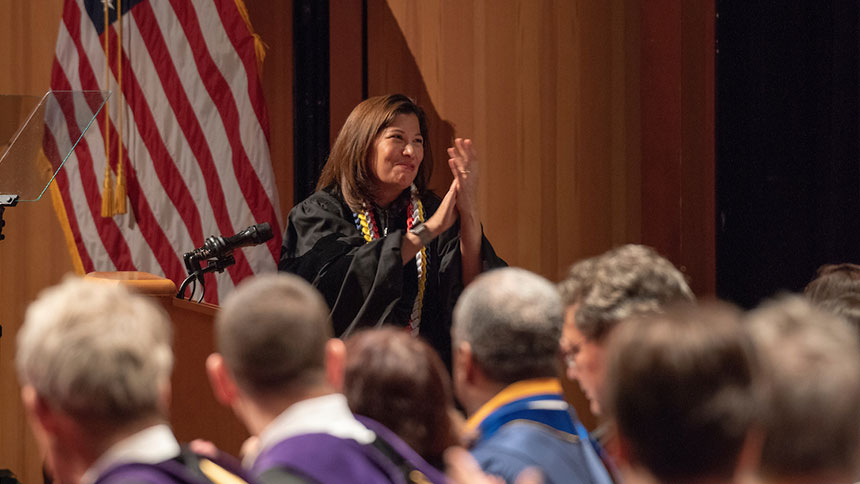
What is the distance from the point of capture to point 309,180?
182 inches

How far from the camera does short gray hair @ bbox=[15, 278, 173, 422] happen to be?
4.34 ft

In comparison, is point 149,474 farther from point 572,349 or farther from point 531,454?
point 572,349

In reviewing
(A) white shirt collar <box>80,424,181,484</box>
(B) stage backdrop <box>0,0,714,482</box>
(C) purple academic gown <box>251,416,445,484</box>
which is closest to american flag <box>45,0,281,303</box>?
(B) stage backdrop <box>0,0,714,482</box>

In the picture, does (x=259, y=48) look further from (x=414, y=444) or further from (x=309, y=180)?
(x=414, y=444)

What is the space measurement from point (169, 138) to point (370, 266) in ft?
5.42

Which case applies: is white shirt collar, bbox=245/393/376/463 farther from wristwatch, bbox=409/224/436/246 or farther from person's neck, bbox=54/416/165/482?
wristwatch, bbox=409/224/436/246

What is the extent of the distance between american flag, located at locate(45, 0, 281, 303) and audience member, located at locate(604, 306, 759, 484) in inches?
136

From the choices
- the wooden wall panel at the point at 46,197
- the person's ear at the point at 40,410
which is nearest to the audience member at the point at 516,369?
the person's ear at the point at 40,410

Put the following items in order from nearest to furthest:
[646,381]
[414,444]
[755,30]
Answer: [646,381]
[414,444]
[755,30]

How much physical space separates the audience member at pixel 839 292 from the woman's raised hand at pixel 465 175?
47.7 inches

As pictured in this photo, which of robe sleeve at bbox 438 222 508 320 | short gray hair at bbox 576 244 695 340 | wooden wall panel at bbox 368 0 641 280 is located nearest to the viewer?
short gray hair at bbox 576 244 695 340

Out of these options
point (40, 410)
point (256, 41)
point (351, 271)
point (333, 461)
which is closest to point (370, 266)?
point (351, 271)

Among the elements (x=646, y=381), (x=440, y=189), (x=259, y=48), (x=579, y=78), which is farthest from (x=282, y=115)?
(x=646, y=381)

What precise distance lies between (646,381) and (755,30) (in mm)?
3203
